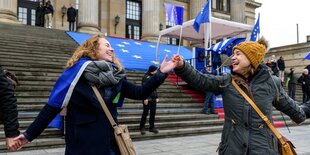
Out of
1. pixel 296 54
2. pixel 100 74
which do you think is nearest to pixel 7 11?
pixel 100 74

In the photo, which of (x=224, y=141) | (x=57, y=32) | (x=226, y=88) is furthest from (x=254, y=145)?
(x=57, y=32)

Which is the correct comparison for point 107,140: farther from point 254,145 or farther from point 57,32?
point 57,32

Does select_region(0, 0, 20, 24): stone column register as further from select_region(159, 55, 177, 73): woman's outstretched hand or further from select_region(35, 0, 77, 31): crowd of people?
select_region(159, 55, 177, 73): woman's outstretched hand

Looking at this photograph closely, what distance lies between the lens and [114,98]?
2.94m

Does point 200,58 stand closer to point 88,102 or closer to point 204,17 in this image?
point 204,17

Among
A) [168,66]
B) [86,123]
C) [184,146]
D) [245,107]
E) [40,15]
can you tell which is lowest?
[184,146]

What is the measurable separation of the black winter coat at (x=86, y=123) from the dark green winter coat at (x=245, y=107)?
A: 0.75 metres

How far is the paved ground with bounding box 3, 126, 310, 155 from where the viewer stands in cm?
787

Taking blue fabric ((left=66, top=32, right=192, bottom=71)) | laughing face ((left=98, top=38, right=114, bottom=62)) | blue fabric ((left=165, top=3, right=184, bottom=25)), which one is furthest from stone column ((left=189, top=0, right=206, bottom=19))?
laughing face ((left=98, top=38, right=114, bottom=62))

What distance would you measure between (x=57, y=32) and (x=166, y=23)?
15051 mm

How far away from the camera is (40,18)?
22.7 m

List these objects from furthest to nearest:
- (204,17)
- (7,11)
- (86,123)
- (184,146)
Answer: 1. (7,11)
2. (204,17)
3. (184,146)
4. (86,123)

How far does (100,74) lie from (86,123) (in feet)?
1.36

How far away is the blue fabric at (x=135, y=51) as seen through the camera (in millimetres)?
17609
